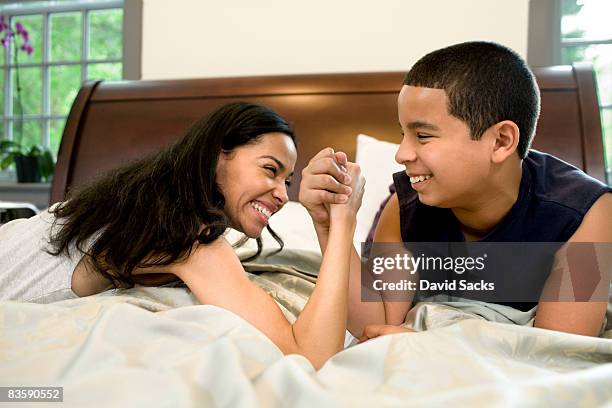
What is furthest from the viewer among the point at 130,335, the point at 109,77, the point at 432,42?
the point at 109,77

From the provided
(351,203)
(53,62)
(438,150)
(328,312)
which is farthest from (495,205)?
(53,62)

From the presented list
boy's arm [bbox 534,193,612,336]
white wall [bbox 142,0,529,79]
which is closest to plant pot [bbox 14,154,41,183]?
white wall [bbox 142,0,529,79]

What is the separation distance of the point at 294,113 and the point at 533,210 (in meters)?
1.34

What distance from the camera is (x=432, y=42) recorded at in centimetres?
247

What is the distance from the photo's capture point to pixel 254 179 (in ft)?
4.47

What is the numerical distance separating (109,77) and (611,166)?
2.45 metres

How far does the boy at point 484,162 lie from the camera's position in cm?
113

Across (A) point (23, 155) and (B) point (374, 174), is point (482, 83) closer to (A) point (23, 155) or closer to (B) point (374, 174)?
(B) point (374, 174)

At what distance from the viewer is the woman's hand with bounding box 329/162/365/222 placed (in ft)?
3.77

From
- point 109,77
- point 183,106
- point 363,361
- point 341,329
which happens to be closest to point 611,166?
point 183,106

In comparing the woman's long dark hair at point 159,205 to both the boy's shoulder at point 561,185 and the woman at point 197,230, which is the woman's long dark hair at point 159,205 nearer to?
the woman at point 197,230

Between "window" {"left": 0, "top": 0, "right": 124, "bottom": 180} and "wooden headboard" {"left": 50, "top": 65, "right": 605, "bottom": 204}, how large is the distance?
2.27 ft

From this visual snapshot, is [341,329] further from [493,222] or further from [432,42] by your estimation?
[432,42]

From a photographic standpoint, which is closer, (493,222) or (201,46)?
(493,222)
